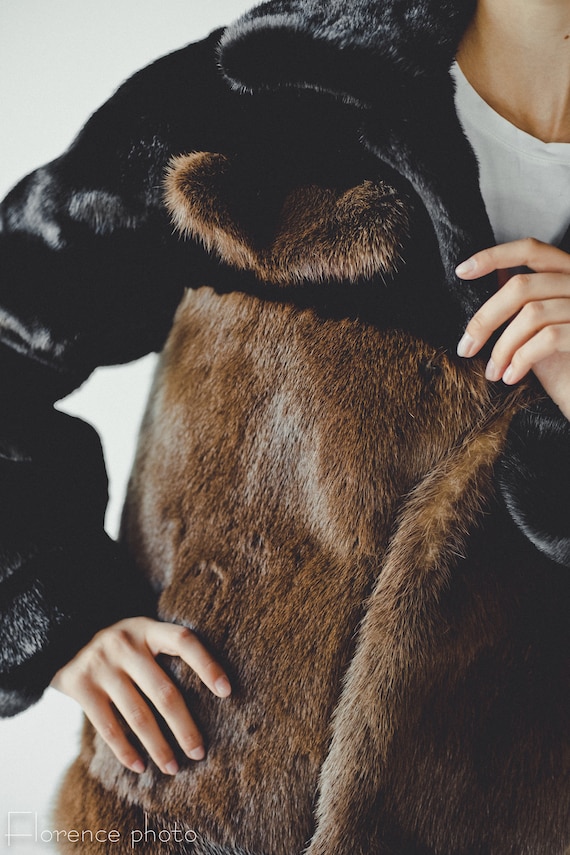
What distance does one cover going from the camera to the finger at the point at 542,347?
1.73 ft

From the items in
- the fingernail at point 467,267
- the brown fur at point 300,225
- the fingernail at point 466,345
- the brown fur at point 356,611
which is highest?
the brown fur at point 300,225

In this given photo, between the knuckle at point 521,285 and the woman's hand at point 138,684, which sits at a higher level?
the knuckle at point 521,285

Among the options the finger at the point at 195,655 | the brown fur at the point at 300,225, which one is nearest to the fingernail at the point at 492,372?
the brown fur at the point at 300,225

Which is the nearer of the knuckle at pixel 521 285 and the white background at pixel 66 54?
the knuckle at pixel 521 285

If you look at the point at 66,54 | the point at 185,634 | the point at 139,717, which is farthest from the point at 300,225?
the point at 66,54

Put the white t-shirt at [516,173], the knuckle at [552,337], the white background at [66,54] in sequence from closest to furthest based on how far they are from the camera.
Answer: the knuckle at [552,337]
the white t-shirt at [516,173]
the white background at [66,54]

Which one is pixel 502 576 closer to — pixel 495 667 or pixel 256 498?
pixel 495 667

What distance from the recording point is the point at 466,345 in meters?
0.56

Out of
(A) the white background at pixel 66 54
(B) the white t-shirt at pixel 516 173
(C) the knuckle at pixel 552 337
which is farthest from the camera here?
(A) the white background at pixel 66 54

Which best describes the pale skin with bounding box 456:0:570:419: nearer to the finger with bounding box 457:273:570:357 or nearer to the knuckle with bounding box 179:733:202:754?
the finger with bounding box 457:273:570:357

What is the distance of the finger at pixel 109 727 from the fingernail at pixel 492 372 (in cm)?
51

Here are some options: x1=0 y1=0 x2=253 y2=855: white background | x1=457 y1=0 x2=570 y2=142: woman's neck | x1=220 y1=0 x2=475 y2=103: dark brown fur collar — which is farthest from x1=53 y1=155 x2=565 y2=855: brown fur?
x1=0 y1=0 x2=253 y2=855: white background

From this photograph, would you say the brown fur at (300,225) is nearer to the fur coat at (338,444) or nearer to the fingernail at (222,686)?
the fur coat at (338,444)

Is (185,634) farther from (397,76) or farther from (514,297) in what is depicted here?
(397,76)
